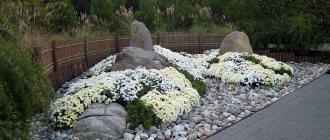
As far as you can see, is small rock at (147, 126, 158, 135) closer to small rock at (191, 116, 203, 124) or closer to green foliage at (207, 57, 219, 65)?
small rock at (191, 116, 203, 124)

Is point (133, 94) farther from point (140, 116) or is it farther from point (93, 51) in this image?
point (93, 51)

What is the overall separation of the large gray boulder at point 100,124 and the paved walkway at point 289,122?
1.27m

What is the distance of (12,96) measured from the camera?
14.2 feet

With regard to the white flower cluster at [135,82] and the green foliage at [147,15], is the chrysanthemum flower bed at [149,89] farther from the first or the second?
the green foliage at [147,15]

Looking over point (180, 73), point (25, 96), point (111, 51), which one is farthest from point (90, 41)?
point (25, 96)

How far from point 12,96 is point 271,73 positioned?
21.4 feet

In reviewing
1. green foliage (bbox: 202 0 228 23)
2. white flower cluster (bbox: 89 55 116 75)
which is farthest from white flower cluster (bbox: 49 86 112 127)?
green foliage (bbox: 202 0 228 23)

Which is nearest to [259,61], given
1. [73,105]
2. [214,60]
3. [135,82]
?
[214,60]

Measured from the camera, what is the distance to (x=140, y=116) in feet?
19.8

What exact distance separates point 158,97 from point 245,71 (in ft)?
11.9

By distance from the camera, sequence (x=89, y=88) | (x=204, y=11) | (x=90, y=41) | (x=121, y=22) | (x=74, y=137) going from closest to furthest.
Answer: (x=74, y=137), (x=89, y=88), (x=90, y=41), (x=121, y=22), (x=204, y=11)

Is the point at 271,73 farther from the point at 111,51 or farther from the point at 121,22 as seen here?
the point at 121,22

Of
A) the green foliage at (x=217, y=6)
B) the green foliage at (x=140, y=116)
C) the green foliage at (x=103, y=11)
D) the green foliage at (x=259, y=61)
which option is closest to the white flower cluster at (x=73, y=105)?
the green foliage at (x=140, y=116)

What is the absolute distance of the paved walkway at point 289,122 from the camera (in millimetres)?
5719
